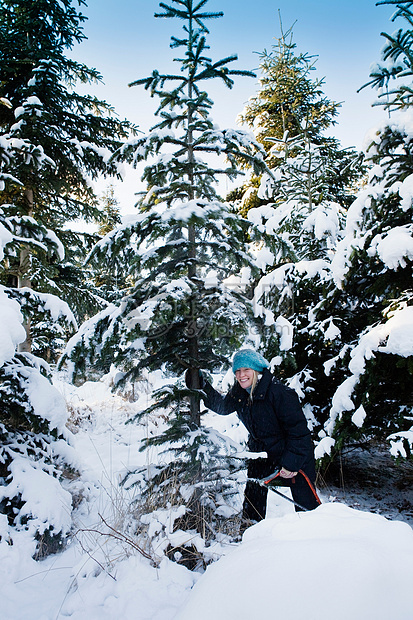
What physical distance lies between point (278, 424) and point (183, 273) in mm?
2219

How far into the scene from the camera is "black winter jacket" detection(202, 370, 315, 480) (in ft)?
9.84

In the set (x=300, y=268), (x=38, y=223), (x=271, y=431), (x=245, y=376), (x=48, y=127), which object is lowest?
(x=271, y=431)

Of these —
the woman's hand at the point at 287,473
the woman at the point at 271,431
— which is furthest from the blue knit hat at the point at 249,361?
the woman's hand at the point at 287,473

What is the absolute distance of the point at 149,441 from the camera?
358cm

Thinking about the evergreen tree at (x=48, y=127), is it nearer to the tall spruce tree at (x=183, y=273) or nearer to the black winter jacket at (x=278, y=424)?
the tall spruce tree at (x=183, y=273)

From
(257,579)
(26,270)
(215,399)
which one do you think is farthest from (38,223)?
(257,579)

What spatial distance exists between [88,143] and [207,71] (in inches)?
154

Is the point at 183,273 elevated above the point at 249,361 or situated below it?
above

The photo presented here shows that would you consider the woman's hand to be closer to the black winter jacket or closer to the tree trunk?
the black winter jacket

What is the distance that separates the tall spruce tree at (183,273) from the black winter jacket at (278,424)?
1.68ft

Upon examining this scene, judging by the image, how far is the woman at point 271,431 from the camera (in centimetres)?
302

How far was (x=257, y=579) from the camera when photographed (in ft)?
3.56

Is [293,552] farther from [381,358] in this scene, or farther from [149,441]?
[381,358]

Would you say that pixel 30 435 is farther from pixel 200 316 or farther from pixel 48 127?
pixel 48 127
